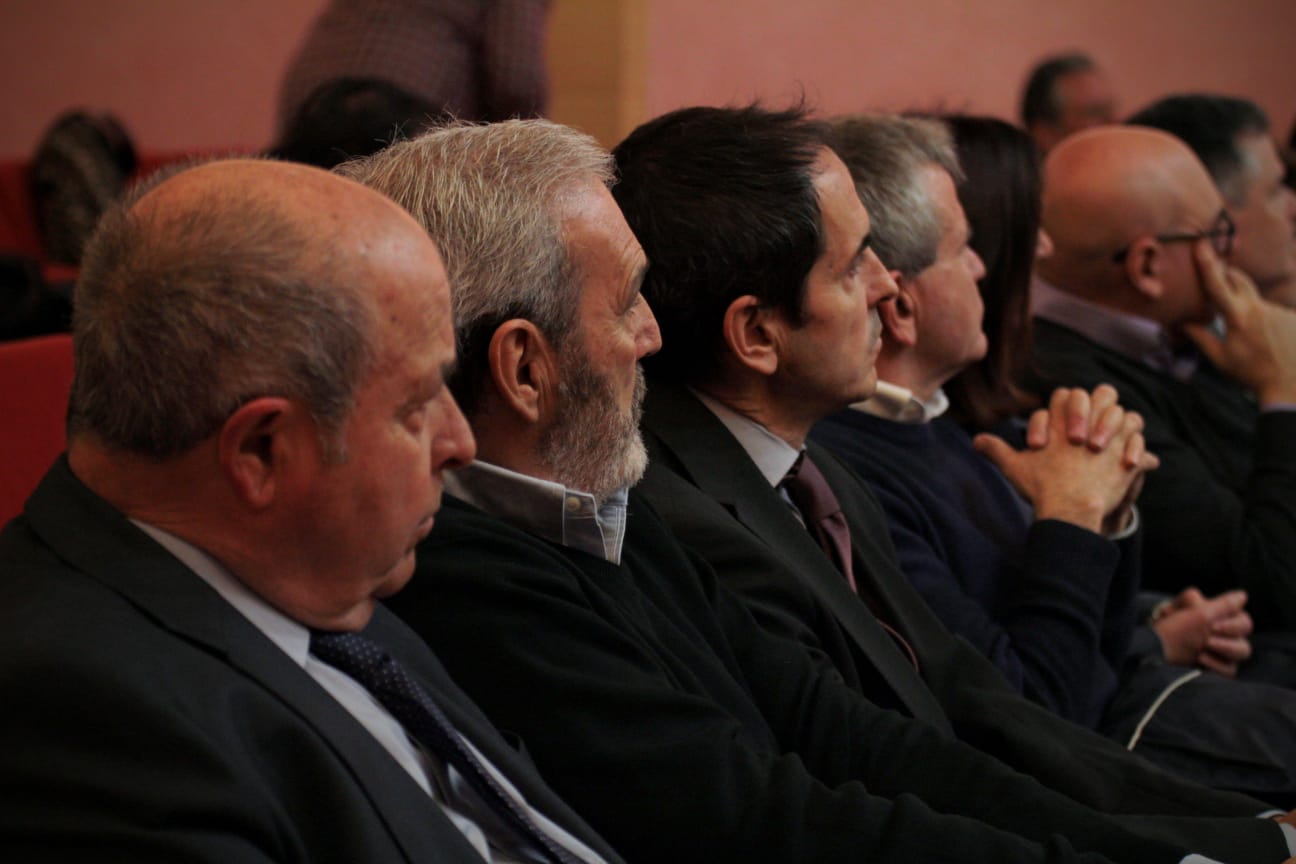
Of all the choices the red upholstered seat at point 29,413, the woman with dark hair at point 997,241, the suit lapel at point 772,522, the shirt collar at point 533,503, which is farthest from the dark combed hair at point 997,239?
the red upholstered seat at point 29,413

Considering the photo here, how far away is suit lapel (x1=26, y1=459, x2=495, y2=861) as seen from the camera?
1001 millimetres

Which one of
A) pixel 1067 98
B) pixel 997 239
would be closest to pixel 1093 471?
pixel 997 239

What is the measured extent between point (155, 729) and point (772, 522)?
0.94 metres

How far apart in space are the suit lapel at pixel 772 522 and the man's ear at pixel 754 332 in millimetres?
86

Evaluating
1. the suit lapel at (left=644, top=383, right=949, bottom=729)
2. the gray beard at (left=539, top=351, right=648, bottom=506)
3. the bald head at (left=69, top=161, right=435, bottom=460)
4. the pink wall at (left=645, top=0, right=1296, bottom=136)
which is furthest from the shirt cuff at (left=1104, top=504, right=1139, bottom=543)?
the pink wall at (left=645, top=0, right=1296, bottom=136)

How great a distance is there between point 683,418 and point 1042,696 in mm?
645

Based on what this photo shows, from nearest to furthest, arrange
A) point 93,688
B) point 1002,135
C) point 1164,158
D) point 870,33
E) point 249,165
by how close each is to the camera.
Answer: point 93,688, point 249,165, point 1002,135, point 1164,158, point 870,33

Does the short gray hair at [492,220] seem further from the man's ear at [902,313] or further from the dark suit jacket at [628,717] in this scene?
the man's ear at [902,313]

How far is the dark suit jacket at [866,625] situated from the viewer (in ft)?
5.46

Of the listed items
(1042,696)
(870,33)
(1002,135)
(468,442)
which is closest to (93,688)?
(468,442)

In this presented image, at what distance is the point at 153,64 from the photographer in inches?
238

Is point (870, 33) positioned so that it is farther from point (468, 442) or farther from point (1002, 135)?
point (468, 442)

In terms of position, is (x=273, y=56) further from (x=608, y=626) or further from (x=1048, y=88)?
(x=608, y=626)

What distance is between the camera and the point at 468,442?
115cm
